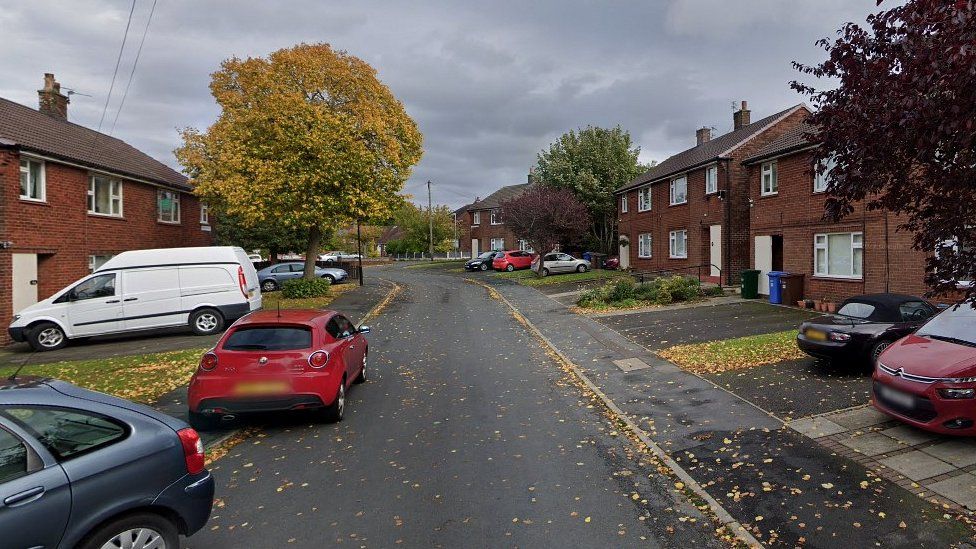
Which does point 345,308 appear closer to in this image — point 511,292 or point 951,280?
point 511,292

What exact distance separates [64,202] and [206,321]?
21.4 feet

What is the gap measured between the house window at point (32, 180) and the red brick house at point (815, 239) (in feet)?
67.6

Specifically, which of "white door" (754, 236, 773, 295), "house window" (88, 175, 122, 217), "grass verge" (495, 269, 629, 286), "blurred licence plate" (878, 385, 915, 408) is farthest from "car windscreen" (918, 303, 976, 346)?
"grass verge" (495, 269, 629, 286)

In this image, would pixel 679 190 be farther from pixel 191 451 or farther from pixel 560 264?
pixel 191 451

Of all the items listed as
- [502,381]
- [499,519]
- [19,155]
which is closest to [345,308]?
[19,155]

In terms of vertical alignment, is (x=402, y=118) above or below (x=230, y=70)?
below

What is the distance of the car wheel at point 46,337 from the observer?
13164 mm

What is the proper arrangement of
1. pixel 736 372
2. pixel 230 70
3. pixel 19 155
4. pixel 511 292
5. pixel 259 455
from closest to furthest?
1. pixel 259 455
2. pixel 736 372
3. pixel 19 155
4. pixel 230 70
5. pixel 511 292

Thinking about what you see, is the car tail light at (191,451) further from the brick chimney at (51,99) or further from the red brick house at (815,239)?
the brick chimney at (51,99)

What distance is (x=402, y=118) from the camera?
74.9ft

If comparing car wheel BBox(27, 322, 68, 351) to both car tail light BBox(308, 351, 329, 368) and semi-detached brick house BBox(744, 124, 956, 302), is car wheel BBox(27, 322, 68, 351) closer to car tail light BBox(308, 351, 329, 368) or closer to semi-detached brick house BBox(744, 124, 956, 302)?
car tail light BBox(308, 351, 329, 368)

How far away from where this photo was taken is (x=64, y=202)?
16406mm

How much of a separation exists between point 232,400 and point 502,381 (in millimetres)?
4465

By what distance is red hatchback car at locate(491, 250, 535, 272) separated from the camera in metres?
40.5
